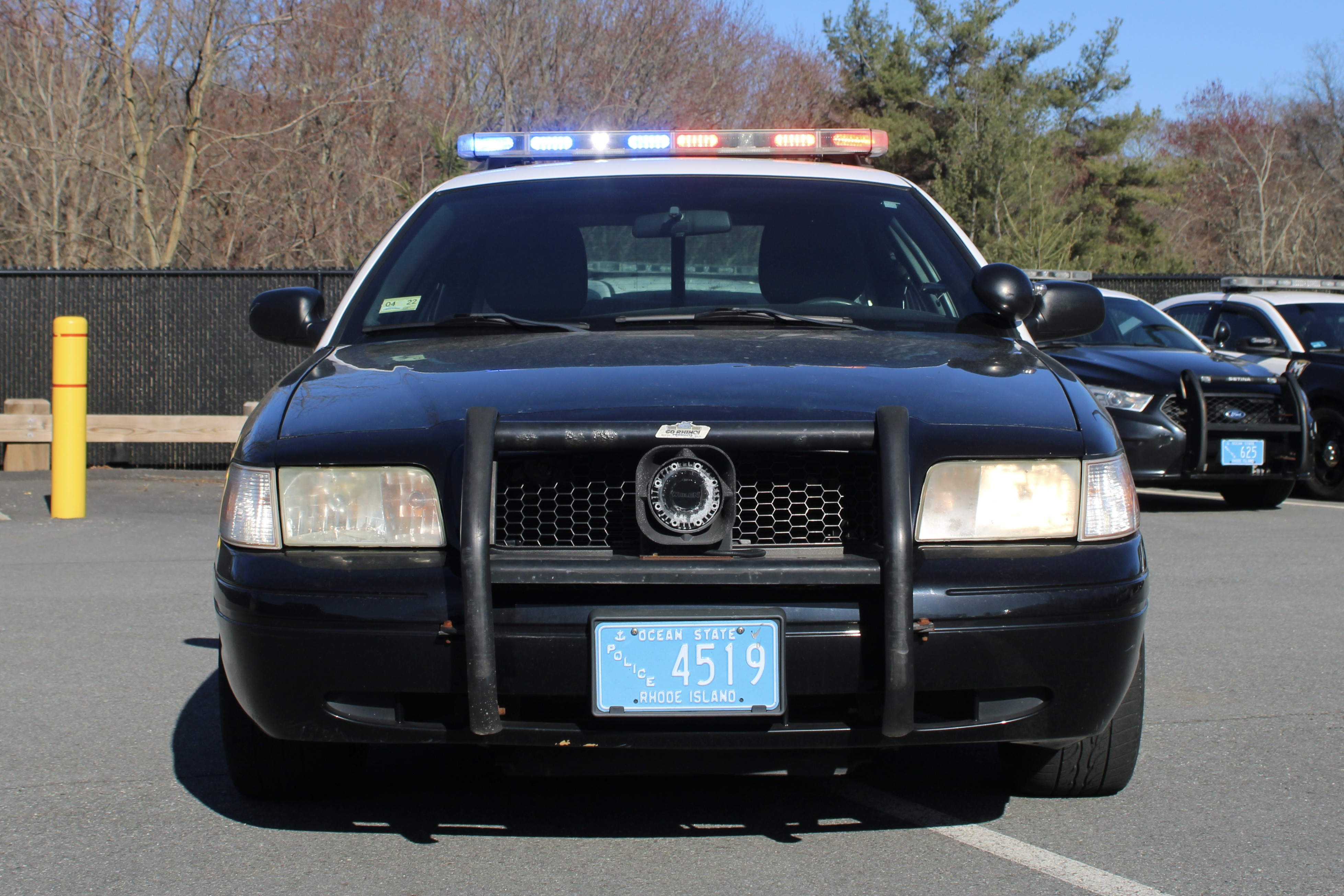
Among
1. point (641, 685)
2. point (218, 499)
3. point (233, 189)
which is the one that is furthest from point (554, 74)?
point (641, 685)

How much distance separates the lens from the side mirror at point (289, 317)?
13.4 ft

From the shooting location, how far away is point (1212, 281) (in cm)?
1875

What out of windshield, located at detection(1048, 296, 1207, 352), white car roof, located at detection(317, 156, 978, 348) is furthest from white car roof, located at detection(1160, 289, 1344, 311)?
white car roof, located at detection(317, 156, 978, 348)

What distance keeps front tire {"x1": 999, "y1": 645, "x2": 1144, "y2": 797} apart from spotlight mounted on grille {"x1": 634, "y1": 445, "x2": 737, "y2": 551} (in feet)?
3.73

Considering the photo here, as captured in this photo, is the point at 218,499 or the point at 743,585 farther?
the point at 218,499

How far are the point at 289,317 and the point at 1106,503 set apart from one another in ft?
7.70

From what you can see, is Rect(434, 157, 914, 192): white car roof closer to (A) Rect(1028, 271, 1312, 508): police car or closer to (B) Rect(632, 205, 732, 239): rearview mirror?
(B) Rect(632, 205, 732, 239): rearview mirror

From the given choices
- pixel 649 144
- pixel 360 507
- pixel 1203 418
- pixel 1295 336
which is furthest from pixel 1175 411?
pixel 360 507

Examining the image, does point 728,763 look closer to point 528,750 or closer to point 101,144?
point 528,750

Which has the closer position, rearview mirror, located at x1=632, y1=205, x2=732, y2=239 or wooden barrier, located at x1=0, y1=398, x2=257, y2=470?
rearview mirror, located at x1=632, y1=205, x2=732, y2=239

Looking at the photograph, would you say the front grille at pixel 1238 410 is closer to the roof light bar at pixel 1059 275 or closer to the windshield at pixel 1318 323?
the windshield at pixel 1318 323

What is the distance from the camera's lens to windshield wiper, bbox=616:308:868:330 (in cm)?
371

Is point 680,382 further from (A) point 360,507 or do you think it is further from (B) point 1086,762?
(B) point 1086,762

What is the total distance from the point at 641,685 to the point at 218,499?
10167 millimetres
